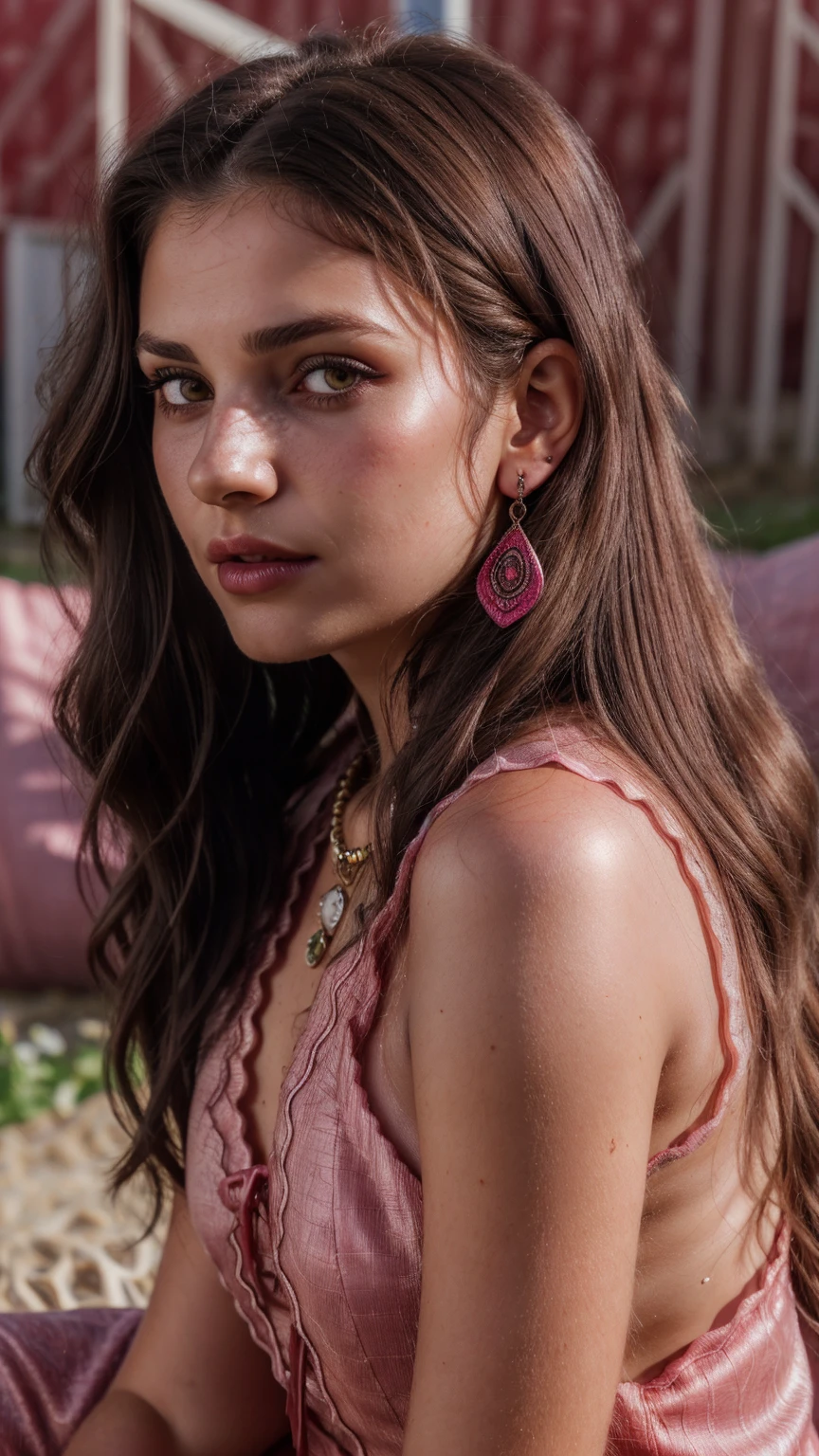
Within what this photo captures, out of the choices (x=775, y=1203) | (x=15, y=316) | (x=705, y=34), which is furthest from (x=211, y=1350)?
(x=705, y=34)

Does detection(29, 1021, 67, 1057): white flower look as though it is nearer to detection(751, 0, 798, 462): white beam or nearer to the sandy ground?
the sandy ground

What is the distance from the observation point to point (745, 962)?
1.55m

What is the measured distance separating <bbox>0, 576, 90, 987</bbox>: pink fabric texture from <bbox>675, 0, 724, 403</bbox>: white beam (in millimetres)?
5093

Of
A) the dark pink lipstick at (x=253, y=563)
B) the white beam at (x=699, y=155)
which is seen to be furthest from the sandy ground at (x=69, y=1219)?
the white beam at (x=699, y=155)

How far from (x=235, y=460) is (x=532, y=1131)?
0.68 meters

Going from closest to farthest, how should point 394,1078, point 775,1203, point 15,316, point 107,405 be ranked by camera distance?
point 394,1078
point 775,1203
point 107,405
point 15,316

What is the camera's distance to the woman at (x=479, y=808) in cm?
130

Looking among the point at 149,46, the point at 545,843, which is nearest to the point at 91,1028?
the point at 545,843

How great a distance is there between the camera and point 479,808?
1.40 metres

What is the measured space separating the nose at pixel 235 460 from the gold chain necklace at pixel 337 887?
45 centimetres

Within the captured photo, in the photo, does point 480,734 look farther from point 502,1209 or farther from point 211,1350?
point 211,1350

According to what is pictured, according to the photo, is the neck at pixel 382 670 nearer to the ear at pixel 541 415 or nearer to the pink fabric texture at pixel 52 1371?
the ear at pixel 541 415

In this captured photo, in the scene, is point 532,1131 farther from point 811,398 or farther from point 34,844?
point 811,398

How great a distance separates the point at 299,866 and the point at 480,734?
58 centimetres
